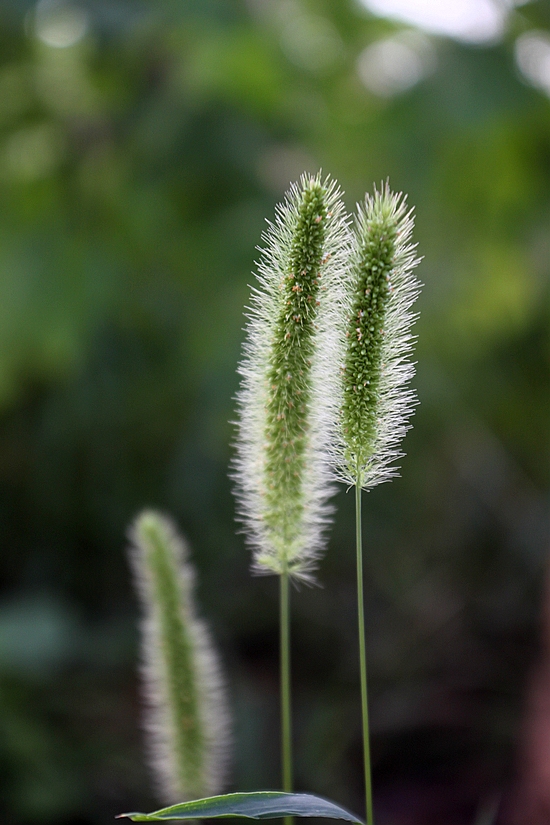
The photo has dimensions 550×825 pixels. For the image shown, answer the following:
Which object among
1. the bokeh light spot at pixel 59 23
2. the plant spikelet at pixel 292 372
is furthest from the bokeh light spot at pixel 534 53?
the plant spikelet at pixel 292 372

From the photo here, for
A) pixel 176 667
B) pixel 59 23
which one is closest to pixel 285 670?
pixel 176 667

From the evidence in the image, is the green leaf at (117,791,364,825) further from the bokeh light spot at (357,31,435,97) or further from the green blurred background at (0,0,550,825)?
the bokeh light spot at (357,31,435,97)

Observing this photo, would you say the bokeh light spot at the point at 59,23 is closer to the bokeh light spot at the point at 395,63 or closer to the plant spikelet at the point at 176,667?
the bokeh light spot at the point at 395,63

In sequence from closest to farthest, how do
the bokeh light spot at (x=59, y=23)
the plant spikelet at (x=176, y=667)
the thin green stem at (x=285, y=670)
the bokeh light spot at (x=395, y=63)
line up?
1. the thin green stem at (x=285, y=670)
2. the plant spikelet at (x=176, y=667)
3. the bokeh light spot at (x=59, y=23)
4. the bokeh light spot at (x=395, y=63)

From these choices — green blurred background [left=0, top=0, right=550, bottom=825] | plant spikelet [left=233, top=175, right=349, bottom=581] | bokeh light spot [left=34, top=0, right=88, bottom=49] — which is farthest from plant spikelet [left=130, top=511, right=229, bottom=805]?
bokeh light spot [left=34, top=0, right=88, bottom=49]

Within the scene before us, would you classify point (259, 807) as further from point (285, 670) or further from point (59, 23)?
point (59, 23)

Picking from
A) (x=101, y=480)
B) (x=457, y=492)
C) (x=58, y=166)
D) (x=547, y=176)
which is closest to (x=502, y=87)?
(x=547, y=176)
